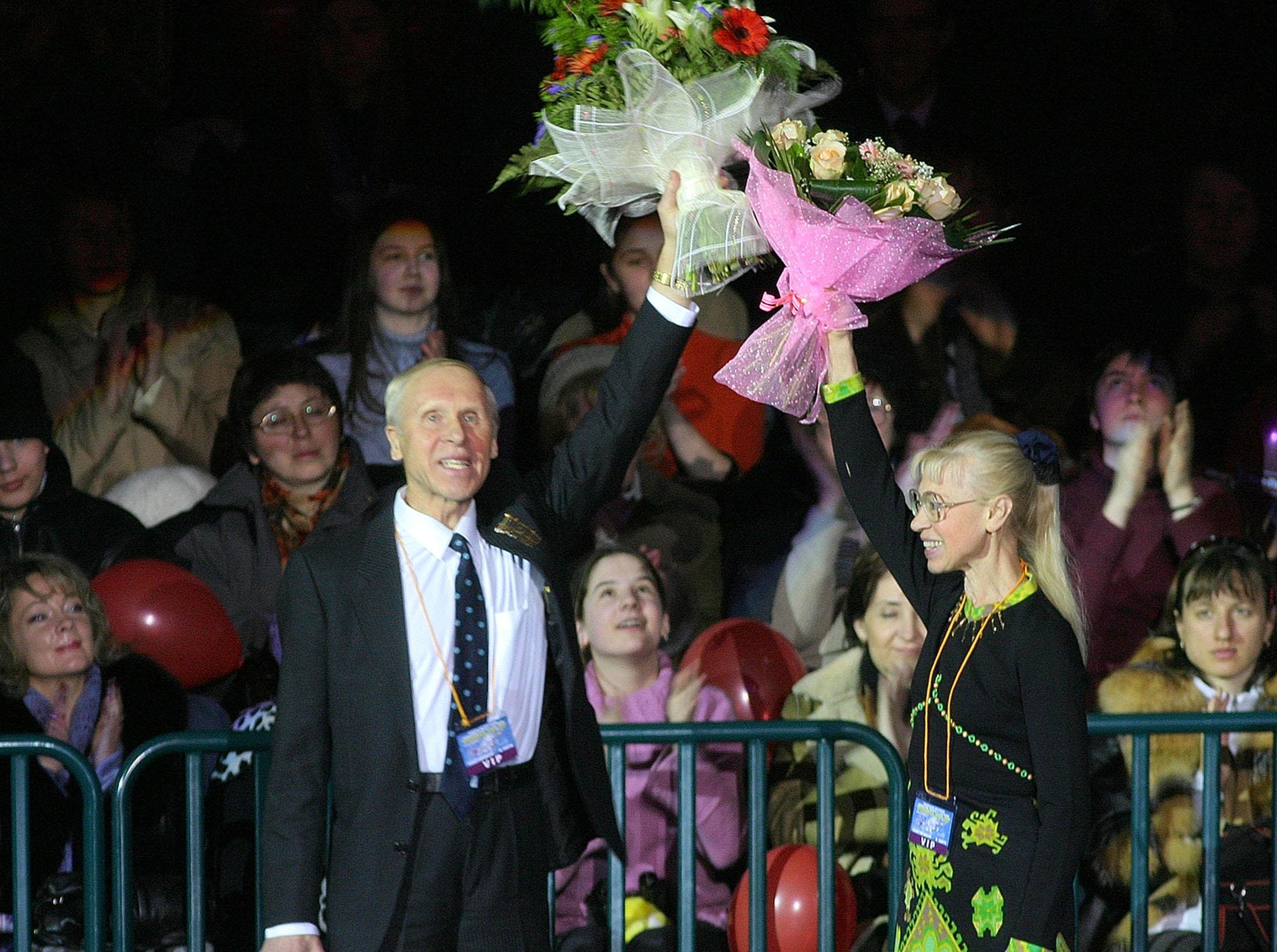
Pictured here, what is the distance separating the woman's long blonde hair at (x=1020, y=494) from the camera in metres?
2.73

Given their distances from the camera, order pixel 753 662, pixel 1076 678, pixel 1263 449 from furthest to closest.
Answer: pixel 1263 449 → pixel 753 662 → pixel 1076 678

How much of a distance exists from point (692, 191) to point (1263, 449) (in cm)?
374

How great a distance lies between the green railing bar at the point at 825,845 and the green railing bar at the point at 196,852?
4.76 feet

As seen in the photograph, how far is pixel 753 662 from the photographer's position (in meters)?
5.21

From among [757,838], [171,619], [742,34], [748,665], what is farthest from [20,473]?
[742,34]

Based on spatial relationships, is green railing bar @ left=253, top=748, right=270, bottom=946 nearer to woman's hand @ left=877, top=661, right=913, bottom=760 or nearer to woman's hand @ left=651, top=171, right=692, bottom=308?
woman's hand @ left=651, top=171, right=692, bottom=308

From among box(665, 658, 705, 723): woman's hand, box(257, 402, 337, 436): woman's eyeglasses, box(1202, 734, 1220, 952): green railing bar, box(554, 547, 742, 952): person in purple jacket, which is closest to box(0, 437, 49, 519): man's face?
box(257, 402, 337, 436): woman's eyeglasses

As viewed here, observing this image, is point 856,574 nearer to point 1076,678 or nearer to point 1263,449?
point 1263,449

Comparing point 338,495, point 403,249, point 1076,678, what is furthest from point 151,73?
point 1076,678

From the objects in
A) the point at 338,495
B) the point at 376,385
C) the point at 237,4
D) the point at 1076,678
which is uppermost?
the point at 237,4

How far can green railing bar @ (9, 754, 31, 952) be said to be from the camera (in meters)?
3.60

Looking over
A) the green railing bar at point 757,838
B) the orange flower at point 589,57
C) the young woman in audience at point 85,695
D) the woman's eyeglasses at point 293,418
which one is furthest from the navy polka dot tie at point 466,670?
the woman's eyeglasses at point 293,418

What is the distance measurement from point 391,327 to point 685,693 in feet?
5.29

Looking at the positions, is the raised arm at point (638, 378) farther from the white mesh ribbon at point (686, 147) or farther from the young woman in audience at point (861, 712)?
the young woman in audience at point (861, 712)
